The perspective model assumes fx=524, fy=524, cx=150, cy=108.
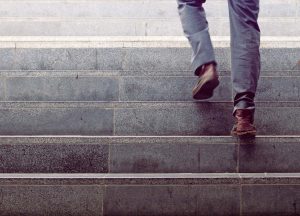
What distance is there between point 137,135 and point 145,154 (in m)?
0.31

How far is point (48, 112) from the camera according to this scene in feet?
12.2

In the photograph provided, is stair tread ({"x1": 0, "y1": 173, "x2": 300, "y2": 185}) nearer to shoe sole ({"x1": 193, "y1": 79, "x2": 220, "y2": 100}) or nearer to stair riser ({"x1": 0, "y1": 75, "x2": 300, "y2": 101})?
shoe sole ({"x1": 193, "y1": 79, "x2": 220, "y2": 100})

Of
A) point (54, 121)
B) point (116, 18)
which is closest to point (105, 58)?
point (54, 121)

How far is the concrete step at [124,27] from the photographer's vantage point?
6238 mm

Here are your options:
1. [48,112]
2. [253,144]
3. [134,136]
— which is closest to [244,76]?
[253,144]

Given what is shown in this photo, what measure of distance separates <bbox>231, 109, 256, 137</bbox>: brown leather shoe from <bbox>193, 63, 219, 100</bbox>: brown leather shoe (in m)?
0.31

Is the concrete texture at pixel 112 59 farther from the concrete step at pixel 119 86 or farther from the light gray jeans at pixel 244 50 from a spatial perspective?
the light gray jeans at pixel 244 50

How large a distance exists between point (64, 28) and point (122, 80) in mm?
2462

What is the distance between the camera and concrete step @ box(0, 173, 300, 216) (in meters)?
3.18

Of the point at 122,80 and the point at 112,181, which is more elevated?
the point at 122,80

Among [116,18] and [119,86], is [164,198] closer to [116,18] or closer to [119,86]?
[119,86]

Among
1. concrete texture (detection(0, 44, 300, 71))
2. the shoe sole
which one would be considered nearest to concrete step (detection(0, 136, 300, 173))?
the shoe sole

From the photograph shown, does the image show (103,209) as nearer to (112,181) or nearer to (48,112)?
(112,181)

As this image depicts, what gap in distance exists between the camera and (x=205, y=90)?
12.0 ft
